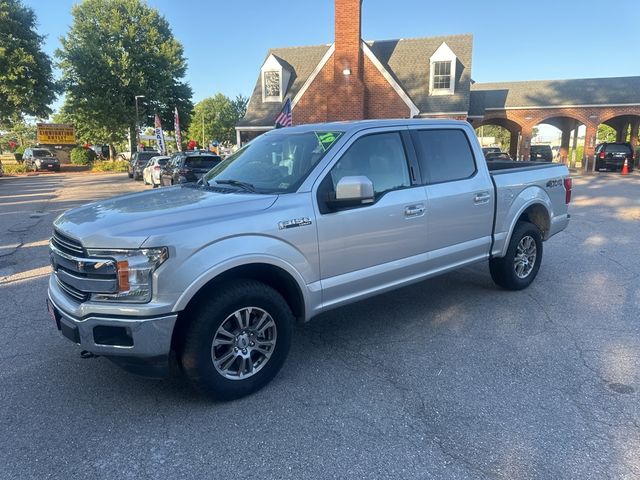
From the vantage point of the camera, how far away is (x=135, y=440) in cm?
295

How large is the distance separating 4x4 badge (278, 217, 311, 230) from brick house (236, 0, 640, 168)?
61.9 feet

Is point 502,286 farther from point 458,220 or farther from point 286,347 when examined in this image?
point 286,347

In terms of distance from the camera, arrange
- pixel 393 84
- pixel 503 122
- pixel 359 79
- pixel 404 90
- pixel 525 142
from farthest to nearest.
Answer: pixel 503 122
pixel 525 142
pixel 404 90
pixel 393 84
pixel 359 79

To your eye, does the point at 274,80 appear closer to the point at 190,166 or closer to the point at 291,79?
the point at 291,79

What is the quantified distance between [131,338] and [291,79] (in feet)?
83.0

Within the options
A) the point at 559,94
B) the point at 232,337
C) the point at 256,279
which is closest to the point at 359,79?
the point at 559,94

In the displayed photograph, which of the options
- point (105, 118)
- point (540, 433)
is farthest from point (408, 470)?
point (105, 118)

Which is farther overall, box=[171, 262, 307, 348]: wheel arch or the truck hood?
box=[171, 262, 307, 348]: wheel arch

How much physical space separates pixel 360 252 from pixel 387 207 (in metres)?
0.47

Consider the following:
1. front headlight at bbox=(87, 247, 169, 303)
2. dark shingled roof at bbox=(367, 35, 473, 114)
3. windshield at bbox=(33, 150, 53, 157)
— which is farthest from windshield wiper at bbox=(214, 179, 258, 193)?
windshield at bbox=(33, 150, 53, 157)

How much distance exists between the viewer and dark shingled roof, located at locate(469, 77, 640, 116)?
2955 cm

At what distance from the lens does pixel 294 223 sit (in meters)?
3.47

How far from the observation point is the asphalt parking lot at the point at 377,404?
2.72 metres

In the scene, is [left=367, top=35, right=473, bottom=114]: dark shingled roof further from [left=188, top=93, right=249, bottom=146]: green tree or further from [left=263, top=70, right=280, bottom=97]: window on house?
[left=188, top=93, right=249, bottom=146]: green tree
